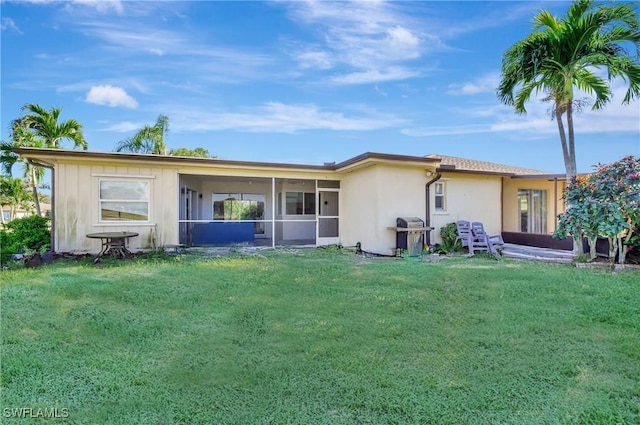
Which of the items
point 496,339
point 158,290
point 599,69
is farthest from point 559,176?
point 158,290

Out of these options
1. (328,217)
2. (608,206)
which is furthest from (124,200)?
(608,206)

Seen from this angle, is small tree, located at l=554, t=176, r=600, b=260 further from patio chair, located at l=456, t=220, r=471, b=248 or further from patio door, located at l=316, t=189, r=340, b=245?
patio door, located at l=316, t=189, r=340, b=245

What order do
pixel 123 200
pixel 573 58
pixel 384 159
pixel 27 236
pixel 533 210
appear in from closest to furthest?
pixel 573 58 → pixel 384 159 → pixel 123 200 → pixel 27 236 → pixel 533 210

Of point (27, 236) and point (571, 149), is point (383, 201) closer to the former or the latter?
point (571, 149)

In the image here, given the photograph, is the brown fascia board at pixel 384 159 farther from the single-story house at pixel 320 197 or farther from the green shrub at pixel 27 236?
the green shrub at pixel 27 236

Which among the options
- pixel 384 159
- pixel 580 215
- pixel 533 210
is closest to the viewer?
pixel 580 215

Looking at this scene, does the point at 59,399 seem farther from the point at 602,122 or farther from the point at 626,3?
the point at 602,122

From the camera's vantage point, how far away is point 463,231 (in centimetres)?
1192

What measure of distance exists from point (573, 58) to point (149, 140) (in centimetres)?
1912

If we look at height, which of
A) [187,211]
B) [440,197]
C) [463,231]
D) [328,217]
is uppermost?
[440,197]

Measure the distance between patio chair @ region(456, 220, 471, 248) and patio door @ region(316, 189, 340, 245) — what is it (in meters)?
4.41

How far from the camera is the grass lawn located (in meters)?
2.66

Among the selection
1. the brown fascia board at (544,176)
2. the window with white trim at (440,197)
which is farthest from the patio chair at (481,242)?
the brown fascia board at (544,176)

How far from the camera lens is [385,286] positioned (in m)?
6.46
